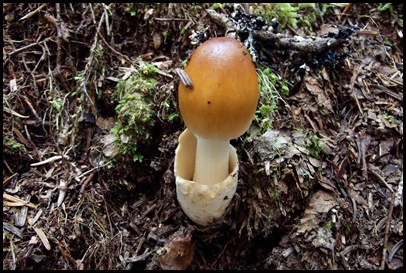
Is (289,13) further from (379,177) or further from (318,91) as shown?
(379,177)

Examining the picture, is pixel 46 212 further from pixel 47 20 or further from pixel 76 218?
pixel 47 20

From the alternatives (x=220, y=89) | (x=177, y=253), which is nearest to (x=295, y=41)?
(x=220, y=89)

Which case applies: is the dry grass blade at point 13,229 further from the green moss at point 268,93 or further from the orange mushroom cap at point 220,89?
the green moss at point 268,93

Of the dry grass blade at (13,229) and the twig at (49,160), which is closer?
the dry grass blade at (13,229)

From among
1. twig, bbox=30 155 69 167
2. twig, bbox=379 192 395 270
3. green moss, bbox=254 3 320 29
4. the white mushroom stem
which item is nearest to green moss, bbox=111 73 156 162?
twig, bbox=30 155 69 167

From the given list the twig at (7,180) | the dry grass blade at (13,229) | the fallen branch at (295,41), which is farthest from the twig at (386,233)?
the twig at (7,180)

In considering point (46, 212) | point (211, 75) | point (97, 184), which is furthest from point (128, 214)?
point (211, 75)
